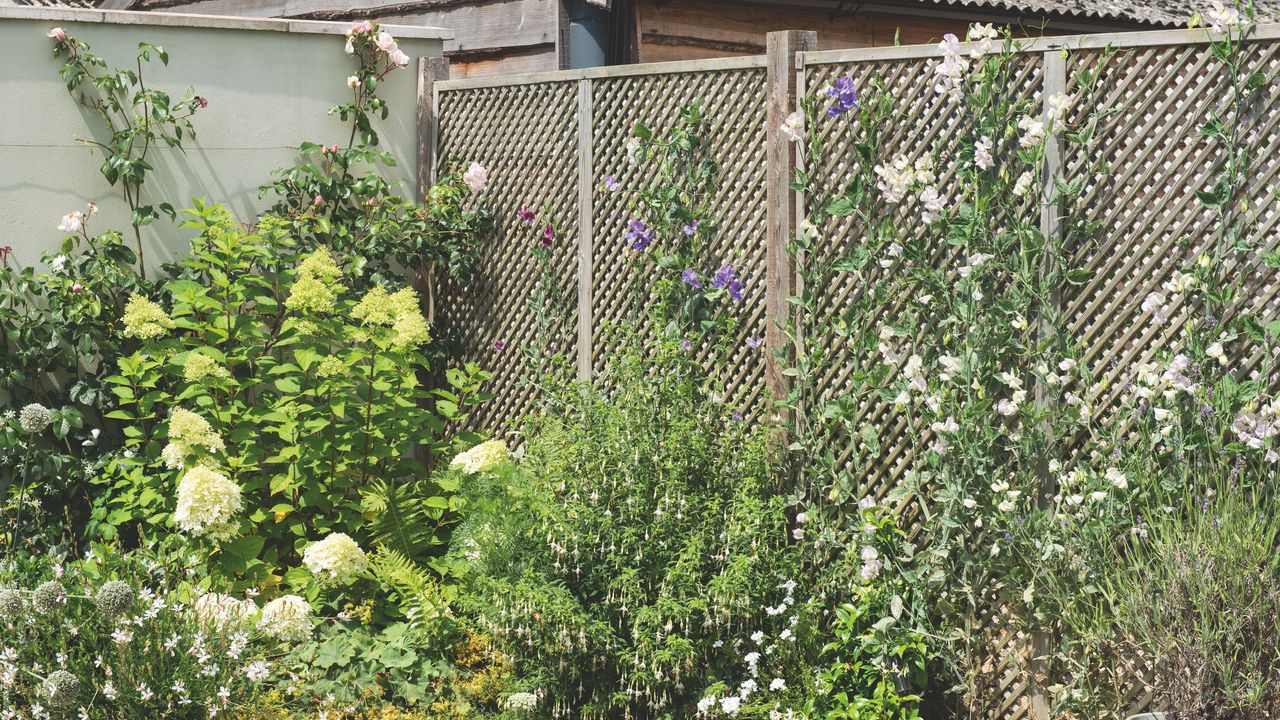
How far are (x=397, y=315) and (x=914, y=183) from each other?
2376 millimetres

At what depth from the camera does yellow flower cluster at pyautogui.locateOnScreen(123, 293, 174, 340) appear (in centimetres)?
511

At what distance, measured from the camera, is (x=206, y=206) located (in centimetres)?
596

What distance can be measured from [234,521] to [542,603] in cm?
146

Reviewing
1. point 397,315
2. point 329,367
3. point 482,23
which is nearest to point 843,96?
point 397,315

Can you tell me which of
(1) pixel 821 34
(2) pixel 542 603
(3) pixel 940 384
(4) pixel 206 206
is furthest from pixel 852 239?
(1) pixel 821 34

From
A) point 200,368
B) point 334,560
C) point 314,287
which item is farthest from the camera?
point 314,287

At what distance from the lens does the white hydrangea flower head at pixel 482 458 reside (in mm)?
5145

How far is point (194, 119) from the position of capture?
5.91 meters

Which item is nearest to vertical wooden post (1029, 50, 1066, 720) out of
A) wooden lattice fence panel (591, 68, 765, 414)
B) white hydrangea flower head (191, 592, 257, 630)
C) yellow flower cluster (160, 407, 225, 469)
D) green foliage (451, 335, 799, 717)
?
green foliage (451, 335, 799, 717)

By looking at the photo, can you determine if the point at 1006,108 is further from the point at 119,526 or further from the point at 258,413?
the point at 119,526

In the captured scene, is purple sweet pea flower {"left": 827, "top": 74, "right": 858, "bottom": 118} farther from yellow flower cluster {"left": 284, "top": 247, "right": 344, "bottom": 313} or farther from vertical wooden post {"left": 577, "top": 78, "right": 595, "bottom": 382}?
yellow flower cluster {"left": 284, "top": 247, "right": 344, "bottom": 313}

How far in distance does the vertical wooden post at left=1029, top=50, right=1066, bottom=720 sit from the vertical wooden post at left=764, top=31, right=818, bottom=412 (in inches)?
38.5

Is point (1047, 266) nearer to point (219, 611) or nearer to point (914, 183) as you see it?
point (914, 183)

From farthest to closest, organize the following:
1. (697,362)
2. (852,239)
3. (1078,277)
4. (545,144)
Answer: (545,144)
(697,362)
(852,239)
(1078,277)
